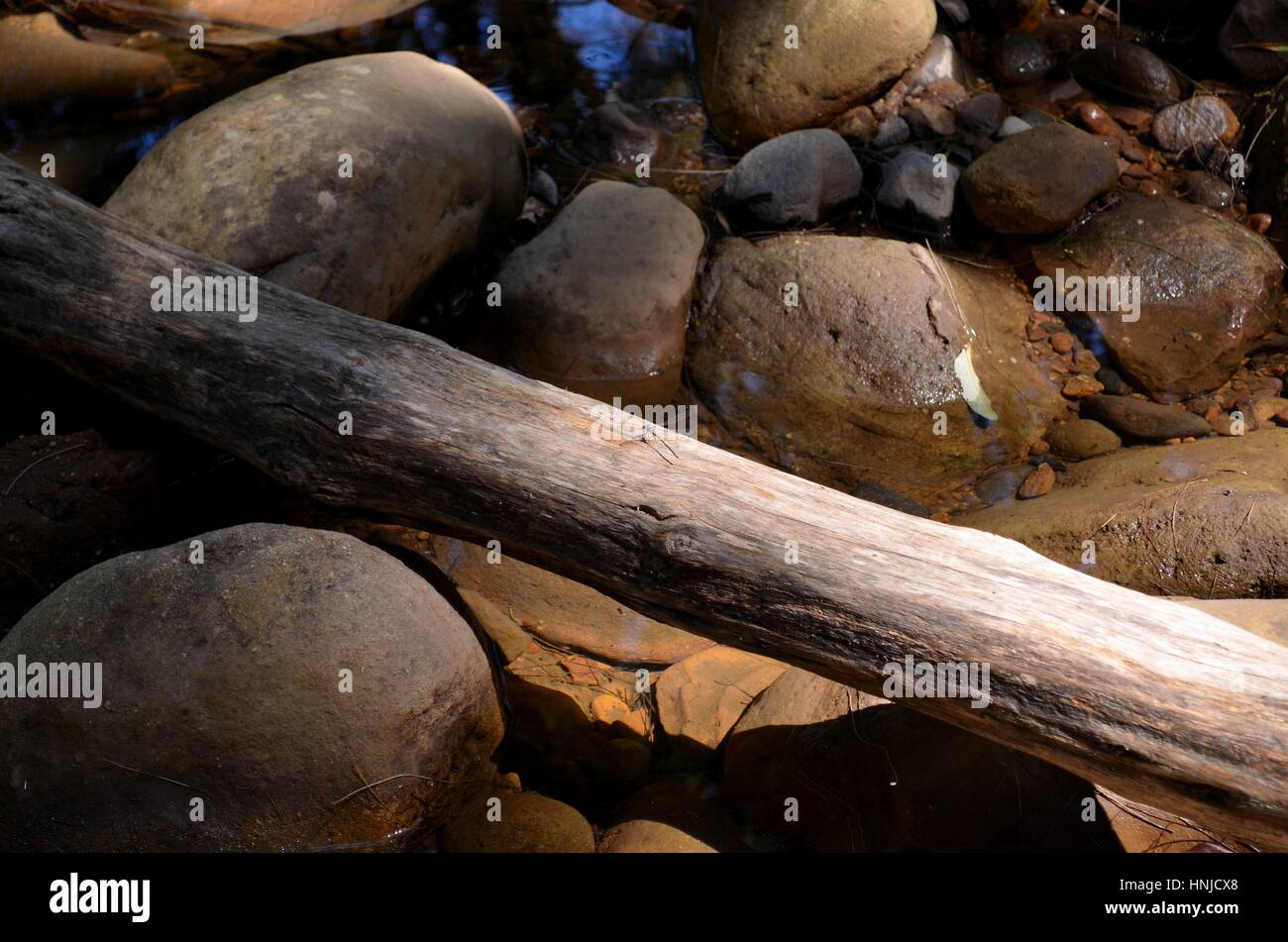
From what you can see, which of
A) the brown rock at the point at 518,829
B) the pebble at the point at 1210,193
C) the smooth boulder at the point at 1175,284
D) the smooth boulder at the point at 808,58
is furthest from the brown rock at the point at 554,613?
the pebble at the point at 1210,193

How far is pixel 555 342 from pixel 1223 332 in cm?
285

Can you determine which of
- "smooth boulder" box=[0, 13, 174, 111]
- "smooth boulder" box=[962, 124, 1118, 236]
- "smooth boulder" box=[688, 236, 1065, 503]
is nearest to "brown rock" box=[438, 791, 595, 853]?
"smooth boulder" box=[688, 236, 1065, 503]

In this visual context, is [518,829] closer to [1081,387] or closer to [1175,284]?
[1081,387]

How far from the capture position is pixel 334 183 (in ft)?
12.7

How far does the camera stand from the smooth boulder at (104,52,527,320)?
148 inches

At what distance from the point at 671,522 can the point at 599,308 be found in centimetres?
198

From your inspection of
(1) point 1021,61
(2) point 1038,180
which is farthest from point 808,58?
(2) point 1038,180

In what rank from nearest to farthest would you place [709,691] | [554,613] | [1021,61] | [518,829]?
[518,829], [709,691], [554,613], [1021,61]

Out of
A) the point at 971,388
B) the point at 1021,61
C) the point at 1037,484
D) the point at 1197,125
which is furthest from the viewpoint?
the point at 1021,61

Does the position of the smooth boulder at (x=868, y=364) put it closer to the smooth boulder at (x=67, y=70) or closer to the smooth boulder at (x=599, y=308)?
the smooth boulder at (x=599, y=308)

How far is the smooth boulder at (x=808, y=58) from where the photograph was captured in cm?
518
